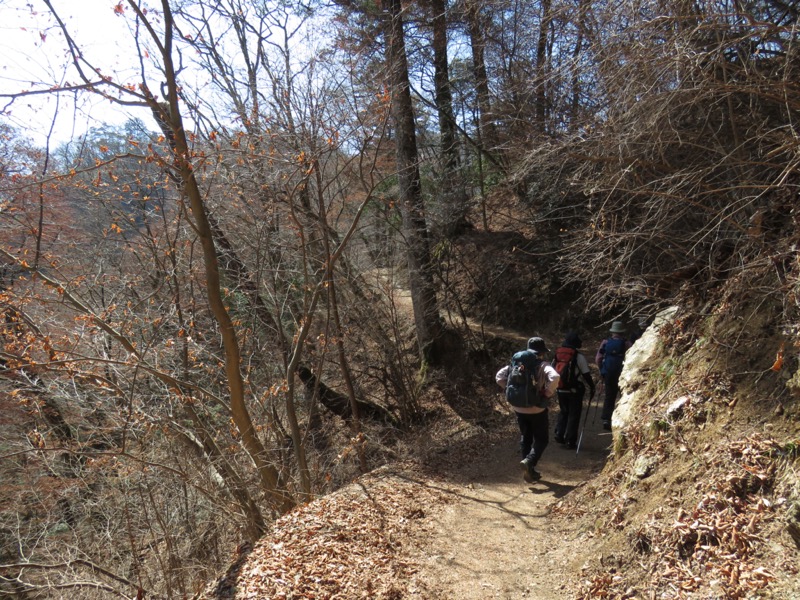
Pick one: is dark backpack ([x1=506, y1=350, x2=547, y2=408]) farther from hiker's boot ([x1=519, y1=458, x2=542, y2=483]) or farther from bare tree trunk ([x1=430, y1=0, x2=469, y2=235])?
bare tree trunk ([x1=430, y1=0, x2=469, y2=235])

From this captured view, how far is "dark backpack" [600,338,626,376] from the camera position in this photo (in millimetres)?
7664

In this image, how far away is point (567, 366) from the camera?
7574 mm

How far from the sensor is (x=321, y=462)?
467 inches

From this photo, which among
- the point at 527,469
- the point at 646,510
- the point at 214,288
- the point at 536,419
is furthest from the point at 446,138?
A: the point at 646,510

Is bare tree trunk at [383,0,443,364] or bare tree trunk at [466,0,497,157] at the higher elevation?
bare tree trunk at [466,0,497,157]

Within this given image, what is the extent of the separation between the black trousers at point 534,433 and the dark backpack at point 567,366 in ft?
3.41

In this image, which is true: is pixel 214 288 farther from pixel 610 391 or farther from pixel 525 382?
pixel 610 391

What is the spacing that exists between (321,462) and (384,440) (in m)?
1.48

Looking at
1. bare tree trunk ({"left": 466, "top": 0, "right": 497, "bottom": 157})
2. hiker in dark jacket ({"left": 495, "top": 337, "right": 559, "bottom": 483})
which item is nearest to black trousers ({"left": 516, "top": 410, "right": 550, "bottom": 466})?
hiker in dark jacket ({"left": 495, "top": 337, "right": 559, "bottom": 483})

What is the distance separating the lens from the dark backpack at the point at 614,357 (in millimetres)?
7664

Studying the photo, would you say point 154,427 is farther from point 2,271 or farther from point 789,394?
point 789,394

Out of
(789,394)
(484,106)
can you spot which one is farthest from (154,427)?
(484,106)

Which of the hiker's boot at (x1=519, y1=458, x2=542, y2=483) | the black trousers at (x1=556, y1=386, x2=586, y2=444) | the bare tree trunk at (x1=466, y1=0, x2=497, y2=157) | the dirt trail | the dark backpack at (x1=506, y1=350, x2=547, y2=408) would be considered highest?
the bare tree trunk at (x1=466, y1=0, x2=497, y2=157)

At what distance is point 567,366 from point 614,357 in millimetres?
723
